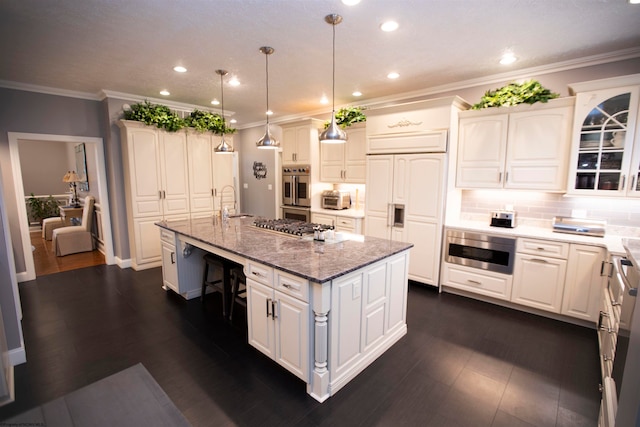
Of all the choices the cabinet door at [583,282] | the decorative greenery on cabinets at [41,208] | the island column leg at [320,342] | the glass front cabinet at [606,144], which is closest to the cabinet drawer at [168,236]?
the island column leg at [320,342]

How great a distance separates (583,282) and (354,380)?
2.49m

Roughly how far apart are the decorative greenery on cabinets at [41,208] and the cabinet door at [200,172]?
4938 mm

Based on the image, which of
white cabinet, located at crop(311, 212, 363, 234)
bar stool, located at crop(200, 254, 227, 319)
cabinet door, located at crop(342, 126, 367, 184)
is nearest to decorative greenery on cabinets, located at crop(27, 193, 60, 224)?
bar stool, located at crop(200, 254, 227, 319)

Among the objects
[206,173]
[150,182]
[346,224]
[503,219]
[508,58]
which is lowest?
[346,224]

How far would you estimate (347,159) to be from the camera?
492 centimetres

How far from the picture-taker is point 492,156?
139 inches

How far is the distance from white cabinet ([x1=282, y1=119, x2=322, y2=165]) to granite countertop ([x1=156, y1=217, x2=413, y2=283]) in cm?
220

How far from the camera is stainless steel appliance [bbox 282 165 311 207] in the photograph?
5.24 meters

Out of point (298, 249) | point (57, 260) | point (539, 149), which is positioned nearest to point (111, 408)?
point (298, 249)

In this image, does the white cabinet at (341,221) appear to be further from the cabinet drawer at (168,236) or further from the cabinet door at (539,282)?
the cabinet drawer at (168,236)

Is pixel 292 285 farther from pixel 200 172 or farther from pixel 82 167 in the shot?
pixel 82 167

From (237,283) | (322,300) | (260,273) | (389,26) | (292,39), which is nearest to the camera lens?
(322,300)

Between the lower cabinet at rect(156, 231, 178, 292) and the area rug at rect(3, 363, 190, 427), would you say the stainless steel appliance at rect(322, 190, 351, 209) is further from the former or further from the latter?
the area rug at rect(3, 363, 190, 427)

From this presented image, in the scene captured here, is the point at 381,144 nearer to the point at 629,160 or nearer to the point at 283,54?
the point at 283,54
